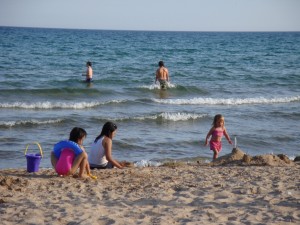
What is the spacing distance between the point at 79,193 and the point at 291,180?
2.98 meters

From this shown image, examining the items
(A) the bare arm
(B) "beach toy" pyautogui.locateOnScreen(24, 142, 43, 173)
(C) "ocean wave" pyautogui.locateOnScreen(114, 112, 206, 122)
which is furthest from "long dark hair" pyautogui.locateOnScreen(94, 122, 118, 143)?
(C) "ocean wave" pyautogui.locateOnScreen(114, 112, 206, 122)

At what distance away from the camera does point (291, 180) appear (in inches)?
262

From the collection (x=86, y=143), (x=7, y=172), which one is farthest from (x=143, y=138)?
(x=7, y=172)

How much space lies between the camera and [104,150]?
7770 mm

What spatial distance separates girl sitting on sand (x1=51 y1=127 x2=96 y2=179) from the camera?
22.8 feet

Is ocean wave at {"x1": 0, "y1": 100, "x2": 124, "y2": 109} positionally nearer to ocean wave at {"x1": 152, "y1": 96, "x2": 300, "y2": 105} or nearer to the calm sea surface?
the calm sea surface

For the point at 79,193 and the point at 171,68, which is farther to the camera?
the point at 171,68

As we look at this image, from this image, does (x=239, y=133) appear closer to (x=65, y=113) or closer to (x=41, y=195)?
(x=65, y=113)

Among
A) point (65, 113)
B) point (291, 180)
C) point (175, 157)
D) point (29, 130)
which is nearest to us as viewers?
point (291, 180)

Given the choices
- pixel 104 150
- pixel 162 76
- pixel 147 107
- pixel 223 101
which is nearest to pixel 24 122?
pixel 147 107

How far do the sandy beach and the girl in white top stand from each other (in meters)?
0.28

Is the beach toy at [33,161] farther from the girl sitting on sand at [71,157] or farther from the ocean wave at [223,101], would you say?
the ocean wave at [223,101]

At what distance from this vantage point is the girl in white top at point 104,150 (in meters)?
7.61

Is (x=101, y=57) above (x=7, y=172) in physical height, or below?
above
